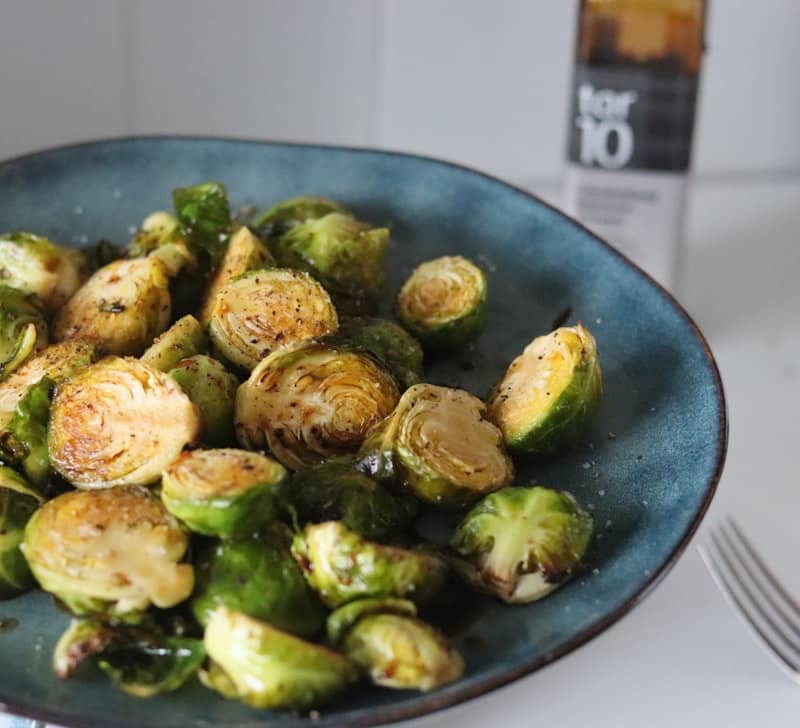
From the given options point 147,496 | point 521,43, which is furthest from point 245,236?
point 521,43

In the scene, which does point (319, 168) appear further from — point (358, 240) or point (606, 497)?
point (606, 497)

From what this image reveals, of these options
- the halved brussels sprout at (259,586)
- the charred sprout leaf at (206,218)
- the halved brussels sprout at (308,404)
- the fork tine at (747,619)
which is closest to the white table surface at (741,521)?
the fork tine at (747,619)

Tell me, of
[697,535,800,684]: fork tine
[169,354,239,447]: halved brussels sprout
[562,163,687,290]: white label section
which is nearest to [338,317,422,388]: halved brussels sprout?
[169,354,239,447]: halved brussels sprout

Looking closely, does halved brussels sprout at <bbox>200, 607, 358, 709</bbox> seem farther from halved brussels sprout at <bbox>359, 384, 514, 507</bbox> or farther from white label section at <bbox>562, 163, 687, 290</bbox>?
white label section at <bbox>562, 163, 687, 290</bbox>

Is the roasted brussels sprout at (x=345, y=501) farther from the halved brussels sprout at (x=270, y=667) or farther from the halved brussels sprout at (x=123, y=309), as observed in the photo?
the halved brussels sprout at (x=123, y=309)

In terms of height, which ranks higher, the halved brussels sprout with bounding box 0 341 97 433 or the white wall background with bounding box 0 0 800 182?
the white wall background with bounding box 0 0 800 182
